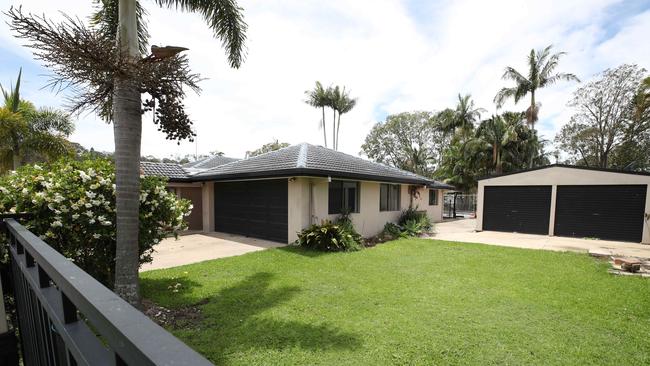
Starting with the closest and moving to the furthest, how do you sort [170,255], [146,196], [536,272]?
[146,196] → [536,272] → [170,255]

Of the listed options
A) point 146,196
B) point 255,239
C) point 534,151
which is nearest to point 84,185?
point 146,196

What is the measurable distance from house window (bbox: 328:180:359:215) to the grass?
135 inches

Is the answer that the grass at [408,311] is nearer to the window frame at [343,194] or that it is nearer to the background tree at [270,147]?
the window frame at [343,194]

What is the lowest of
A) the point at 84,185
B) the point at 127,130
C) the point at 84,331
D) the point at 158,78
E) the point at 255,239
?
the point at 255,239

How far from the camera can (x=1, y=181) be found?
182 inches

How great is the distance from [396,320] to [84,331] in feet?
14.1

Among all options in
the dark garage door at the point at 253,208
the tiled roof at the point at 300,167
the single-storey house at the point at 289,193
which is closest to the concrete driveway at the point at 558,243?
the single-storey house at the point at 289,193

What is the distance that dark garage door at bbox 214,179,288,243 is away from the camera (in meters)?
10.9

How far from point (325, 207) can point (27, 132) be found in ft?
45.5

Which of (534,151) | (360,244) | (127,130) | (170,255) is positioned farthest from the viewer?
(534,151)

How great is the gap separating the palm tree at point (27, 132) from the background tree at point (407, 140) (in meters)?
31.6

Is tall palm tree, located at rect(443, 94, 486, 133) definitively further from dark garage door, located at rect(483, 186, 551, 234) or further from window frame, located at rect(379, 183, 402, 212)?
window frame, located at rect(379, 183, 402, 212)

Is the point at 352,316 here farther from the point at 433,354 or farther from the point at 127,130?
the point at 127,130

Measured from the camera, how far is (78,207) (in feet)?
14.7
